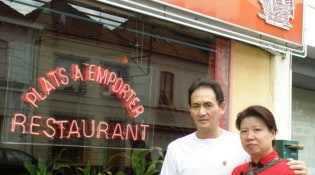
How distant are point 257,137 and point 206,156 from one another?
1.16 feet

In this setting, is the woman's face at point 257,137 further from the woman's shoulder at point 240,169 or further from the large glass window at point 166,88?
the large glass window at point 166,88

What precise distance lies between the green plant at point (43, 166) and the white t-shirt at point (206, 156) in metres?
2.17

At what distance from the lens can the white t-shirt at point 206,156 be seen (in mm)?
2836

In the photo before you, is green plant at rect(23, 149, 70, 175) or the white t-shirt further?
green plant at rect(23, 149, 70, 175)

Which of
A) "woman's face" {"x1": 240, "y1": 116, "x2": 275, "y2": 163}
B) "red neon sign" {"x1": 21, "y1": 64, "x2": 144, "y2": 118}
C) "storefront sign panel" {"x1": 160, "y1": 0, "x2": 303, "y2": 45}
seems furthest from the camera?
"storefront sign panel" {"x1": 160, "y1": 0, "x2": 303, "y2": 45}

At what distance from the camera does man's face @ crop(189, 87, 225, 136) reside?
2906 mm

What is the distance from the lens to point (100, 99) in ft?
17.3

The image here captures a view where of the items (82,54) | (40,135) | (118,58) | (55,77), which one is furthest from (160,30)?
(40,135)

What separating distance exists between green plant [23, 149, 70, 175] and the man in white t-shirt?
2.18 metres

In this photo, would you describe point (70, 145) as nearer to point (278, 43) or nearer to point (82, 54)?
point (82, 54)

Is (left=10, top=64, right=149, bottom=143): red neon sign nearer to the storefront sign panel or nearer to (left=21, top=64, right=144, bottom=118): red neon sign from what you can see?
(left=21, top=64, right=144, bottom=118): red neon sign

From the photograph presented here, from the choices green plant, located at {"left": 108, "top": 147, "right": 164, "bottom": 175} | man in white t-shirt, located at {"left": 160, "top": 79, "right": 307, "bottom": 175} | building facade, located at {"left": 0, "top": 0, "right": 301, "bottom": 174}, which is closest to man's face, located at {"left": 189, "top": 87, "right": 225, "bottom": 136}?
man in white t-shirt, located at {"left": 160, "top": 79, "right": 307, "bottom": 175}

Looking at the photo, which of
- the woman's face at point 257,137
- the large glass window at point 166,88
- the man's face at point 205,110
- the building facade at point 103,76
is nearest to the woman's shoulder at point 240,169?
the woman's face at point 257,137

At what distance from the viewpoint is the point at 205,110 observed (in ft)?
9.56
